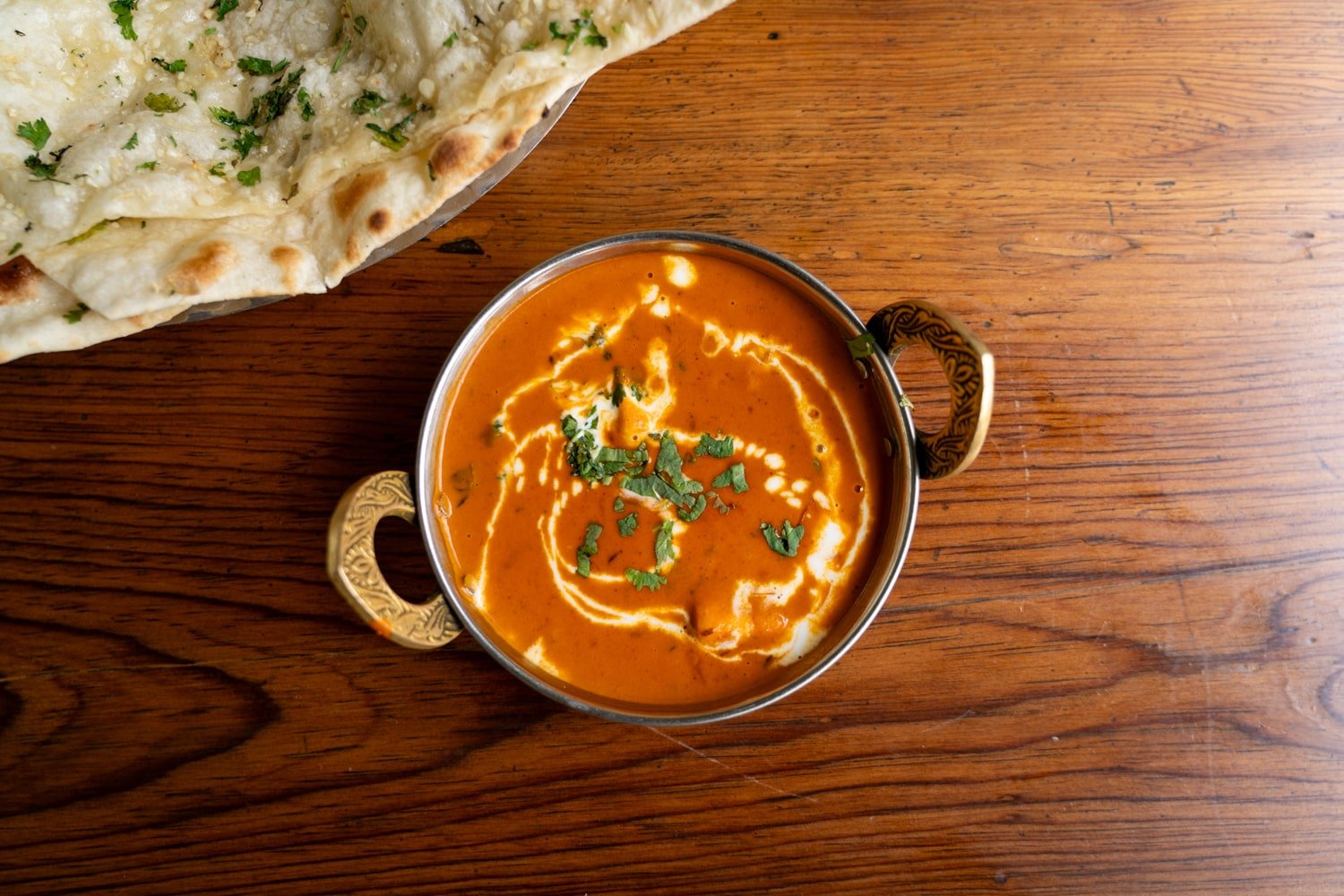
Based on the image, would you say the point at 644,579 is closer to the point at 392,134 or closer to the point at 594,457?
the point at 594,457

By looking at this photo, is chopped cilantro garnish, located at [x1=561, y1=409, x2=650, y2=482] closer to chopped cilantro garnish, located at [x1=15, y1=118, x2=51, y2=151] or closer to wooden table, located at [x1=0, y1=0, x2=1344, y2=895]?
wooden table, located at [x1=0, y1=0, x2=1344, y2=895]

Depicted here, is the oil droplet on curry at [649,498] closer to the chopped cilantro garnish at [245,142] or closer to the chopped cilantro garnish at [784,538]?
the chopped cilantro garnish at [784,538]

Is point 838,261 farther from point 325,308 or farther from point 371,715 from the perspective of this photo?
point 371,715

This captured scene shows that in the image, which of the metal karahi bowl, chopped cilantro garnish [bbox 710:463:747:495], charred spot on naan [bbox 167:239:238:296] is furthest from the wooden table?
chopped cilantro garnish [bbox 710:463:747:495]

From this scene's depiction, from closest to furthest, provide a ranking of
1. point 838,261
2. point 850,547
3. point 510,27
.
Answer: point 510,27, point 850,547, point 838,261

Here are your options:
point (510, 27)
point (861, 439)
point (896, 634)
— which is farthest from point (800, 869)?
point (510, 27)
